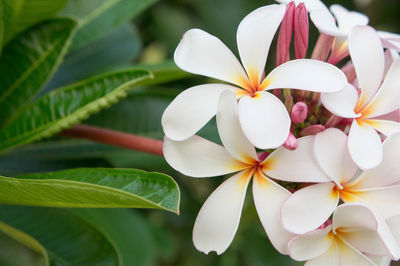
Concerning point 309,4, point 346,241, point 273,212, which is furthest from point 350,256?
point 309,4

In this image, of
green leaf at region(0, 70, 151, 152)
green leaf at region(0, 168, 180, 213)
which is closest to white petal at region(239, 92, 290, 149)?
green leaf at region(0, 168, 180, 213)

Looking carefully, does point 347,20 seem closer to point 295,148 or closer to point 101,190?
point 295,148

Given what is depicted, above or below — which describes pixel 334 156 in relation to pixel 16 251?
above

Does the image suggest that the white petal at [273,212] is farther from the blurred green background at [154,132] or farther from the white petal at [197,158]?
the blurred green background at [154,132]

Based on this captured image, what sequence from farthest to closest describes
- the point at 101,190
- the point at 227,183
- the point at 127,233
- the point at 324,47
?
the point at 127,233
the point at 324,47
the point at 227,183
the point at 101,190

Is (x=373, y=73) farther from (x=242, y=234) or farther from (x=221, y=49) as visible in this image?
(x=242, y=234)

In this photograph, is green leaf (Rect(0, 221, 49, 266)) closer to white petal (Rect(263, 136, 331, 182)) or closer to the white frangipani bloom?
white petal (Rect(263, 136, 331, 182))

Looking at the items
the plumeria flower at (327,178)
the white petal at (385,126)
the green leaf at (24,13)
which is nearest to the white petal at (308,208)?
the plumeria flower at (327,178)

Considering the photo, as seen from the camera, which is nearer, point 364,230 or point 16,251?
point 364,230
